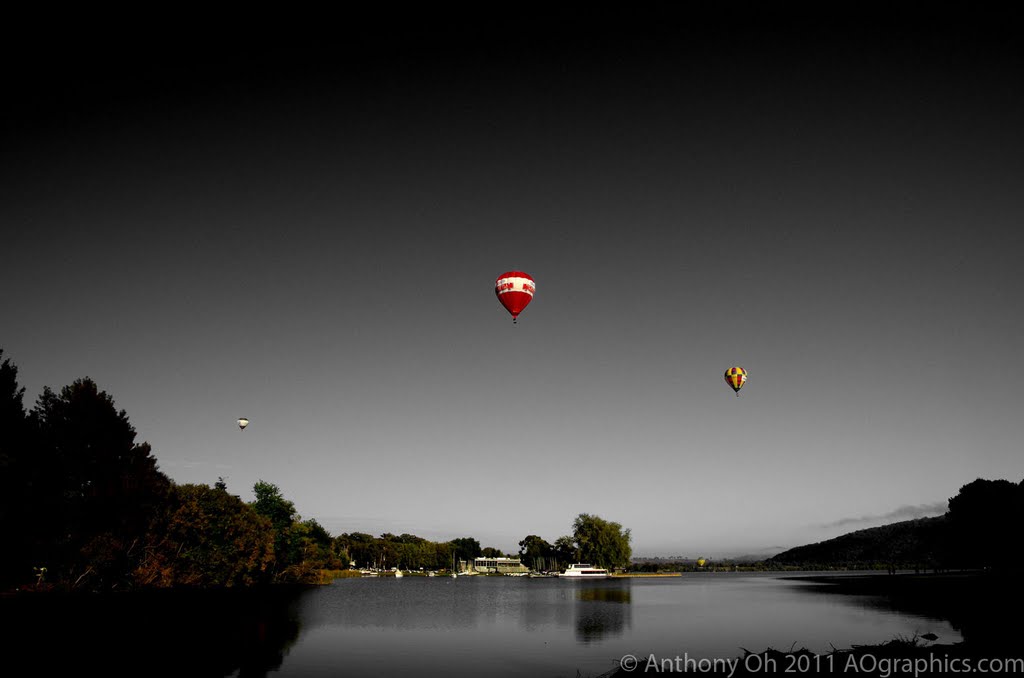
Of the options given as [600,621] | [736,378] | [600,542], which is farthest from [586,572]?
[600,621]

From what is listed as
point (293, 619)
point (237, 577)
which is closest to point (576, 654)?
point (293, 619)

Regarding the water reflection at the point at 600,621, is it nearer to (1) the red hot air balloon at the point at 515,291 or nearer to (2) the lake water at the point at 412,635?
(2) the lake water at the point at 412,635

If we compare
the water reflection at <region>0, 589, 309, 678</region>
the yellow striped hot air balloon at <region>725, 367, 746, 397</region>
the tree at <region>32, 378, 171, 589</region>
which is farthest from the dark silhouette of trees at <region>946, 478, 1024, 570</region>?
the tree at <region>32, 378, 171, 589</region>

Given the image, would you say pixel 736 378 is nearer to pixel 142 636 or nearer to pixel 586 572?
pixel 142 636

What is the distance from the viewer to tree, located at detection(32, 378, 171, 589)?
54969mm

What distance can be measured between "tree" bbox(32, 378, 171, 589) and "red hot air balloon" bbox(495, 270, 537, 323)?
3824cm

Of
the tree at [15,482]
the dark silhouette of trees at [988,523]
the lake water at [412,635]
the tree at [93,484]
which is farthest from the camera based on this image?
the dark silhouette of trees at [988,523]

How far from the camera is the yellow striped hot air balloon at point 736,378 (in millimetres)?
64938

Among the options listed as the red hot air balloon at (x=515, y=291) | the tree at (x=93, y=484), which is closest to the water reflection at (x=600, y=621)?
the red hot air balloon at (x=515, y=291)

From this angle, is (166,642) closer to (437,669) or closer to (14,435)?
(437,669)

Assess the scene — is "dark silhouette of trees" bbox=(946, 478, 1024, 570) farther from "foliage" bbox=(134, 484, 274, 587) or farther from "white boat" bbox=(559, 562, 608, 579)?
"foliage" bbox=(134, 484, 274, 587)

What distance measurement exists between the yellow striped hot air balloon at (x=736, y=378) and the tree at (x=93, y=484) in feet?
183

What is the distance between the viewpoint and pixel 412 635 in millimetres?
39469

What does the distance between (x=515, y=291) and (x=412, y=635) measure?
81.4 feet
